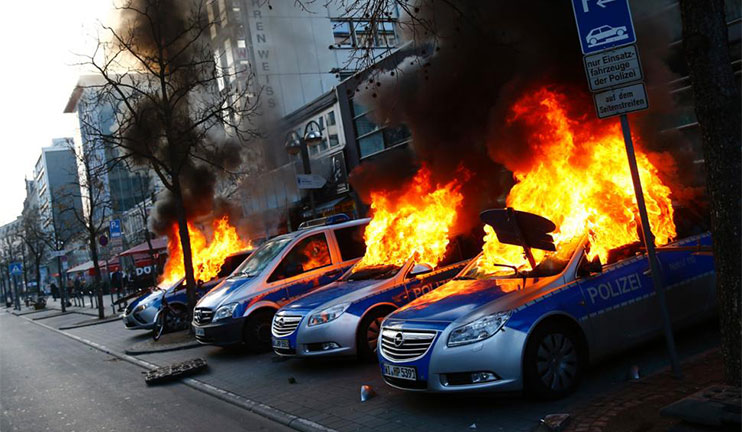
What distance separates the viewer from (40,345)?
16.1 m

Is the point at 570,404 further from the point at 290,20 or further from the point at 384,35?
the point at 290,20

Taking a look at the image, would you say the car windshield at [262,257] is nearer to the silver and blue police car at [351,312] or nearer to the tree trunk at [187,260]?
the silver and blue police car at [351,312]

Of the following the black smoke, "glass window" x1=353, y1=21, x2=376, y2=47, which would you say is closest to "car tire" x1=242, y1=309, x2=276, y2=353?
the black smoke

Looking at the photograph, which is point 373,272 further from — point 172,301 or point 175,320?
point 172,301

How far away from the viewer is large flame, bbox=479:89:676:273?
6371 millimetres

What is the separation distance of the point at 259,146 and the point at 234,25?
5.04m

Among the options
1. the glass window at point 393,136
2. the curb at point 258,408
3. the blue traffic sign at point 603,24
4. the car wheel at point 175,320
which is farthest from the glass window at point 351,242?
the glass window at point 393,136

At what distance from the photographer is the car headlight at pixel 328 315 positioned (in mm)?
7285

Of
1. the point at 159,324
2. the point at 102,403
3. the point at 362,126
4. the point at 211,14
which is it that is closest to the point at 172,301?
the point at 159,324

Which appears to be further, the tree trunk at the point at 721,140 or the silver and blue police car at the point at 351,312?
the silver and blue police car at the point at 351,312

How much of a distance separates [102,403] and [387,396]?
13.4 feet

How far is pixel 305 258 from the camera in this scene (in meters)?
9.91

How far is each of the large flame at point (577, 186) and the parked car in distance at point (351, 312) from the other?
1157 mm

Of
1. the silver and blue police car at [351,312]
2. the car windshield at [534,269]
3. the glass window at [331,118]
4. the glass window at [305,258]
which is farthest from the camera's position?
the glass window at [331,118]
